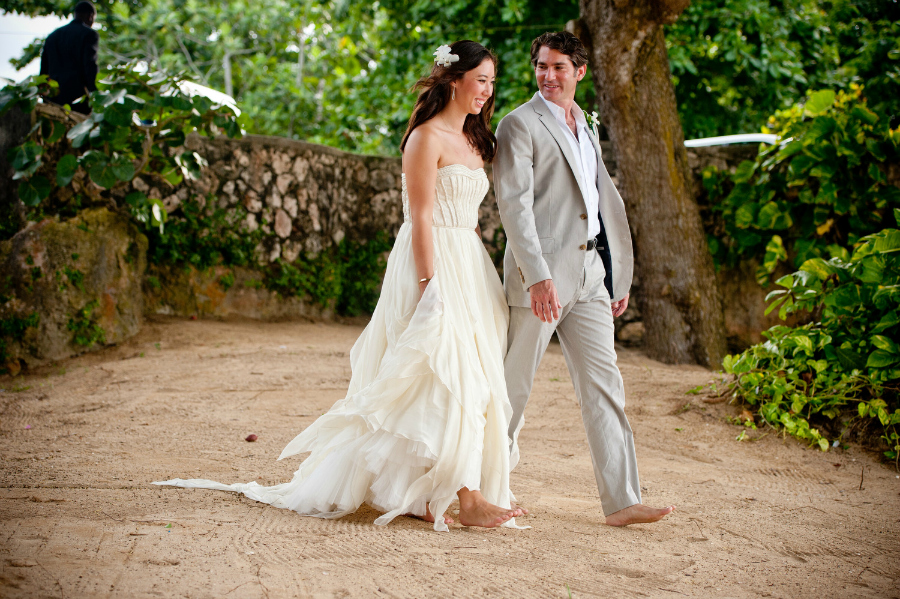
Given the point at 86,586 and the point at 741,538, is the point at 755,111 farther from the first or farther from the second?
the point at 86,586

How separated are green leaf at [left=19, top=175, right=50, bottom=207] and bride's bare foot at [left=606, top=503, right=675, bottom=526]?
4.69m

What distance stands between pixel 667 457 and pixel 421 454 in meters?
1.96

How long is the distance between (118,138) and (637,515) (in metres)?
4.60

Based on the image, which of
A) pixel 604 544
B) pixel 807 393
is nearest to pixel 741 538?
pixel 604 544

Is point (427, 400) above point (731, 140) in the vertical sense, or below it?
below

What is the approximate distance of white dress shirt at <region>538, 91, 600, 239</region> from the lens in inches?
108

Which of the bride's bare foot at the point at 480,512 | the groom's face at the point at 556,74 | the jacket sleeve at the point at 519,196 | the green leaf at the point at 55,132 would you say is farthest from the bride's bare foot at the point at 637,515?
the green leaf at the point at 55,132

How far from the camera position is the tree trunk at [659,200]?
19.7 ft

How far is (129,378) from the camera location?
15.9 feet

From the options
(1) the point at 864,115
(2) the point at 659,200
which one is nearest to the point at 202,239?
(2) the point at 659,200

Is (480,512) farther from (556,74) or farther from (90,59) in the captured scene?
(90,59)

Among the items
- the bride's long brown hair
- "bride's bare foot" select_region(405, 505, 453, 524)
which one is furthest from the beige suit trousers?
the bride's long brown hair

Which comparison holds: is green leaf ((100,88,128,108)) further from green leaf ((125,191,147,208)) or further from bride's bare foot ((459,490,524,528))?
bride's bare foot ((459,490,524,528))

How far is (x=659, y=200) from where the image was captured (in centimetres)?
606
